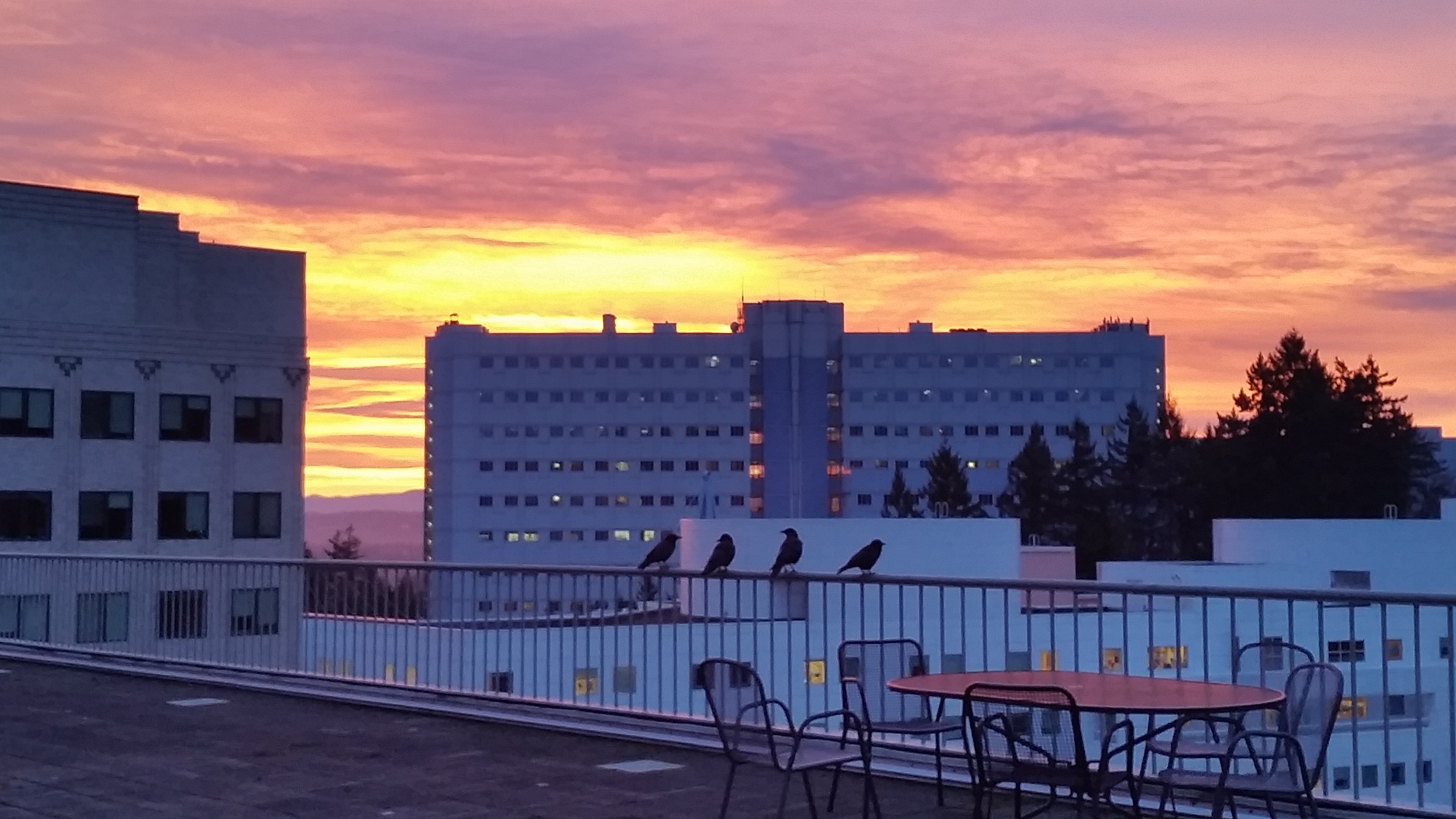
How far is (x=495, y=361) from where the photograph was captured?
170 m

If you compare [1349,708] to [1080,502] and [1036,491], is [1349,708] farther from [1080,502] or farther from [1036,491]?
[1036,491]

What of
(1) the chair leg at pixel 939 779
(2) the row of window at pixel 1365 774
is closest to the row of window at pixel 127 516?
(2) the row of window at pixel 1365 774

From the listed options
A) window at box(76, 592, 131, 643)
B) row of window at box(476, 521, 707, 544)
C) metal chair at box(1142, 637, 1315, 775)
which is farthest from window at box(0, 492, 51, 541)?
row of window at box(476, 521, 707, 544)

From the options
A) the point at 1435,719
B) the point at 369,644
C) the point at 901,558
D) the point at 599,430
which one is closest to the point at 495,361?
the point at 599,430

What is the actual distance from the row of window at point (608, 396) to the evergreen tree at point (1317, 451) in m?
72.4

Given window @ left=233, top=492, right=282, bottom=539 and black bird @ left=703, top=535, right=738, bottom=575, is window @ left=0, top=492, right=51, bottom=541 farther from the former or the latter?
black bird @ left=703, top=535, right=738, bottom=575

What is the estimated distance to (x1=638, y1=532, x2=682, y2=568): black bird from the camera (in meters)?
14.6

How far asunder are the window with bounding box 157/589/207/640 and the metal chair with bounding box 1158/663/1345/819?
12.9 m

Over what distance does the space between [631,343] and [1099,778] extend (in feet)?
530

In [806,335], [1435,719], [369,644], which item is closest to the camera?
[369,644]

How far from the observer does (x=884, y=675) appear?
966 centimetres

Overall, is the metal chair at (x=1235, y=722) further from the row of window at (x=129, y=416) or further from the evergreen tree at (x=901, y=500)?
the evergreen tree at (x=901, y=500)

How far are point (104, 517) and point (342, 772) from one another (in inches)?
2325

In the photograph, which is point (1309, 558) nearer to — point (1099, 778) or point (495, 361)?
point (1099, 778)
